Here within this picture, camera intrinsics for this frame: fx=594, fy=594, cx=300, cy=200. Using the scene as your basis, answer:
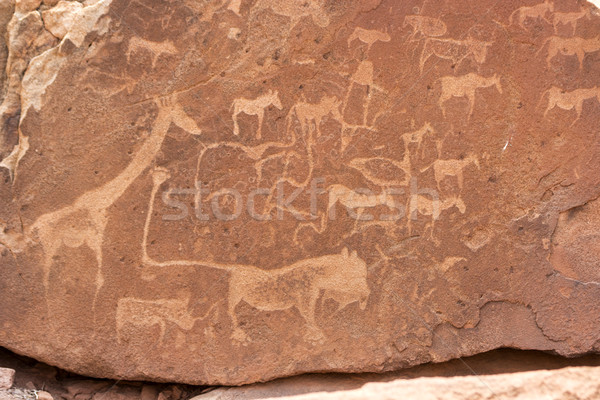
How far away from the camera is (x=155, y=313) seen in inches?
109

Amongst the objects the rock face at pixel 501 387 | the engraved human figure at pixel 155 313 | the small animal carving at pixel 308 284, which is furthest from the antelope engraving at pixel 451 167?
the engraved human figure at pixel 155 313

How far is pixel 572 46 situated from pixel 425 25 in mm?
727

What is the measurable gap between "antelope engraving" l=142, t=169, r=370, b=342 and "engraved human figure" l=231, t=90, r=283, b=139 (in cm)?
66

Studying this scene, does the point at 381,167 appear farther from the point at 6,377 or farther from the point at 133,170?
the point at 6,377

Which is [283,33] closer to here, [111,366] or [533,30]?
[533,30]

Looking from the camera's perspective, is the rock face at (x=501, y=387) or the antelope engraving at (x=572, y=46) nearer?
the rock face at (x=501, y=387)

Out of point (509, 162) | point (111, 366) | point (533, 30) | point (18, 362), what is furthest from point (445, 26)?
point (18, 362)

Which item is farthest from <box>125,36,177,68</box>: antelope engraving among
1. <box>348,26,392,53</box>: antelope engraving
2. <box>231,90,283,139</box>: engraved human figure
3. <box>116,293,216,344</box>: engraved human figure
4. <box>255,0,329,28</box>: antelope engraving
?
<box>116,293,216,344</box>: engraved human figure

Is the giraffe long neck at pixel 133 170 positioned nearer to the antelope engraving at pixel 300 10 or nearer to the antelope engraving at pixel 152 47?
the antelope engraving at pixel 152 47

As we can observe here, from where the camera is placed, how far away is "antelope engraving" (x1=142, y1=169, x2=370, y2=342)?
9.18ft

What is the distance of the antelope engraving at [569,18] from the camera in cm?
285

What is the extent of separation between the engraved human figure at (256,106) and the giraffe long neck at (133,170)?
0.31 meters

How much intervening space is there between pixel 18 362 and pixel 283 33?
2.11 m

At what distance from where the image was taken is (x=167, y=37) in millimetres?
2725
